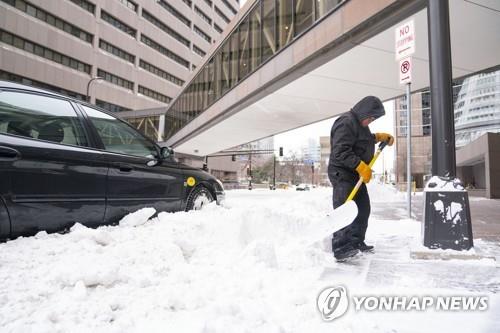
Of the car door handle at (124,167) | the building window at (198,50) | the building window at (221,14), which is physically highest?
the building window at (221,14)

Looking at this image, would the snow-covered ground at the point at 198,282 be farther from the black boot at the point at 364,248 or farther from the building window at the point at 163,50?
the building window at the point at 163,50

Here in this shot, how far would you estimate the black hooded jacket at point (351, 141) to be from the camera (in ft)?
11.6

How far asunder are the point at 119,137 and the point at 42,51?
4114cm

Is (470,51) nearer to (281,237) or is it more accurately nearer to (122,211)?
(281,237)

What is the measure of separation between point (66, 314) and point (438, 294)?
7.88 feet

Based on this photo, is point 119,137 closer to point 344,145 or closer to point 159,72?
point 344,145

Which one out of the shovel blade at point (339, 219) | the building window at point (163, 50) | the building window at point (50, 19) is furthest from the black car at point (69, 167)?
the building window at point (163, 50)

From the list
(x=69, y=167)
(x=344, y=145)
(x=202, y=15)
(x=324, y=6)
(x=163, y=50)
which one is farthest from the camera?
(x=202, y=15)

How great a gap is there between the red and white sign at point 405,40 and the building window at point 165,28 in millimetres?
53049

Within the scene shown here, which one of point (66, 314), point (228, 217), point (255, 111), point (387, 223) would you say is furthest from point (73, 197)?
point (255, 111)

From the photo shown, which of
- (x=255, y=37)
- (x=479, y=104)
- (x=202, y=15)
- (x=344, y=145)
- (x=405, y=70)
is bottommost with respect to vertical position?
(x=344, y=145)

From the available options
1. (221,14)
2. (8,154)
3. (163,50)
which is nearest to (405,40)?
(8,154)

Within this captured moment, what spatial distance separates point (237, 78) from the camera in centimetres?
1445

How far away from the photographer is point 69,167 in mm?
2785
